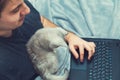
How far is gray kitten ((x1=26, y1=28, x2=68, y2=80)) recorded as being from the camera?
3.63 feet

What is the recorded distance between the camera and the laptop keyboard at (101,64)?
115cm

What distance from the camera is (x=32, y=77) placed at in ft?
3.99

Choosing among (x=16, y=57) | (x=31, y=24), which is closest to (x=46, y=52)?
(x=16, y=57)

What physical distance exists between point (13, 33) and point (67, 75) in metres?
0.25

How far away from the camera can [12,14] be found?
1.07m

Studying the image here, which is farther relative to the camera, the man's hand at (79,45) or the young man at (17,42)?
the man's hand at (79,45)

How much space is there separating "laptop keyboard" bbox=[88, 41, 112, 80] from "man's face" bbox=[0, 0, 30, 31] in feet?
1.02

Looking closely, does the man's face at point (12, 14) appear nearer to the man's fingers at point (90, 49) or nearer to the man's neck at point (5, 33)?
the man's neck at point (5, 33)

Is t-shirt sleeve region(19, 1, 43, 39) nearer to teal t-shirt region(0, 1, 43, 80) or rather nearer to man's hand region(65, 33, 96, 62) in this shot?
teal t-shirt region(0, 1, 43, 80)

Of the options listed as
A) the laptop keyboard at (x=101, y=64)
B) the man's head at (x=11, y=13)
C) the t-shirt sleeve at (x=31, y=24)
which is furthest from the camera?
the t-shirt sleeve at (x=31, y=24)

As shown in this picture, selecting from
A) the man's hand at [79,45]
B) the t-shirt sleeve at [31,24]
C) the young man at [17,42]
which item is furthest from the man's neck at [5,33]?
the man's hand at [79,45]

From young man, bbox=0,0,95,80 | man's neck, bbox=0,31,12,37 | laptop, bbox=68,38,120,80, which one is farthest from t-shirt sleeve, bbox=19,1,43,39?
laptop, bbox=68,38,120,80

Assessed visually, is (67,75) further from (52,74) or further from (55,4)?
(55,4)

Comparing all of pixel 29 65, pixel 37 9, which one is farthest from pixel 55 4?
pixel 29 65
